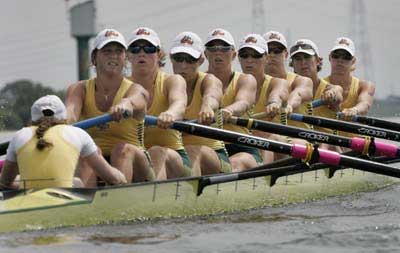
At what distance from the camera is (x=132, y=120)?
11477 millimetres

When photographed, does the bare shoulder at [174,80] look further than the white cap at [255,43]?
No

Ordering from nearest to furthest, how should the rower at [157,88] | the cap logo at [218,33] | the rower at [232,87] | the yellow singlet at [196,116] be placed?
the rower at [157,88], the yellow singlet at [196,116], the rower at [232,87], the cap logo at [218,33]

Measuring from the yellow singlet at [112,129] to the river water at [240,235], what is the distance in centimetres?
113

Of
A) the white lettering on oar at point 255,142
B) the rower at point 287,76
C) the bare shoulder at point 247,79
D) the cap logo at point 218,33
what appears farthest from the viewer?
the rower at point 287,76

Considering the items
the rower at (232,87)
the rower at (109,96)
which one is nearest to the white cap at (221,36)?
the rower at (232,87)

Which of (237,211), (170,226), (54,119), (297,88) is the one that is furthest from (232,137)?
(297,88)

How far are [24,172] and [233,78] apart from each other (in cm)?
460

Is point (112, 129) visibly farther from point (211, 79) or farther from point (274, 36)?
point (274, 36)

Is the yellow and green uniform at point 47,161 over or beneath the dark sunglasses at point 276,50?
beneath

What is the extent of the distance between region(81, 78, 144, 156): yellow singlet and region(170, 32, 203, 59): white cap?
1461 mm

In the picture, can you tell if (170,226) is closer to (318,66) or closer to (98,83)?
(98,83)

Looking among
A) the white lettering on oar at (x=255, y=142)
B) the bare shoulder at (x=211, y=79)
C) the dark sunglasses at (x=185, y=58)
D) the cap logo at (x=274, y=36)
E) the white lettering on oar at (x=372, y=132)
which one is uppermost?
the cap logo at (x=274, y=36)

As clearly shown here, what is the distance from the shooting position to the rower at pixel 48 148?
9602 mm

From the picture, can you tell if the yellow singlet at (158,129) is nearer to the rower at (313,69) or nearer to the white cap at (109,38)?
the white cap at (109,38)
